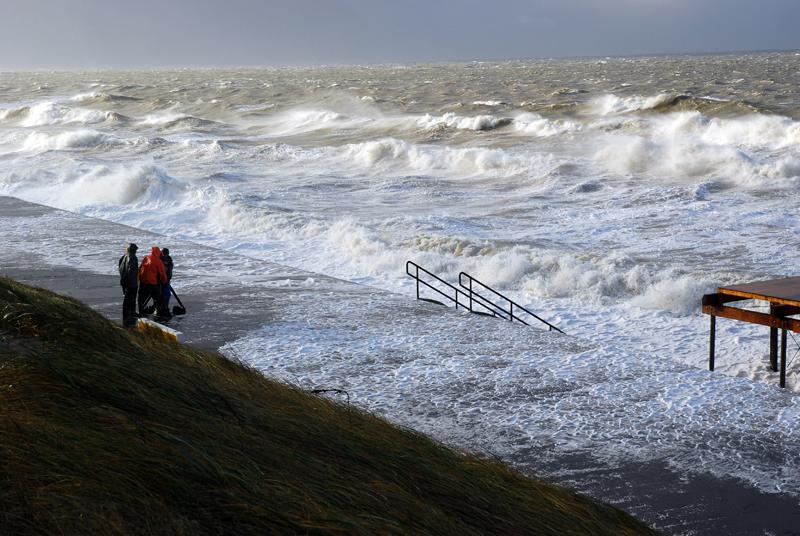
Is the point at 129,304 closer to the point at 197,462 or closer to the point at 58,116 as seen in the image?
the point at 197,462

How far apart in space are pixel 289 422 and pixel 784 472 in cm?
496

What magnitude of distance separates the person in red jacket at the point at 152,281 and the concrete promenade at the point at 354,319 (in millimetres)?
412

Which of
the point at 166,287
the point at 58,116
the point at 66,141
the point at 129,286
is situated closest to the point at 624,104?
the point at 66,141

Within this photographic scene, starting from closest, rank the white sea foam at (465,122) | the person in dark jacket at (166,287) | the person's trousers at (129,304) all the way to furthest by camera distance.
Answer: the person's trousers at (129,304) → the person in dark jacket at (166,287) → the white sea foam at (465,122)

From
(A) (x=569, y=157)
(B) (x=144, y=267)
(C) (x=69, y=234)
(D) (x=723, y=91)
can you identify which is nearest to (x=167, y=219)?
(C) (x=69, y=234)

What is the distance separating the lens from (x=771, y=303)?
12.7 meters

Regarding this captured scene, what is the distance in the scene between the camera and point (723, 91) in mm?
73688

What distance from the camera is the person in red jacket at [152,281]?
45.2ft

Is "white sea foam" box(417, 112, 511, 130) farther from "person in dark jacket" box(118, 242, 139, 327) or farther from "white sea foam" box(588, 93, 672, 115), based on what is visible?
"person in dark jacket" box(118, 242, 139, 327)

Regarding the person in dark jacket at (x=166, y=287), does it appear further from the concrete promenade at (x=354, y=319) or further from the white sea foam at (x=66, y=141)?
the white sea foam at (x=66, y=141)

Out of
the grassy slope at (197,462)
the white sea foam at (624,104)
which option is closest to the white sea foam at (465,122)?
the white sea foam at (624,104)

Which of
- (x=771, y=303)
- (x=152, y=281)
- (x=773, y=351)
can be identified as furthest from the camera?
(x=152, y=281)

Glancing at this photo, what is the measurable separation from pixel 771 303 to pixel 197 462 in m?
9.92

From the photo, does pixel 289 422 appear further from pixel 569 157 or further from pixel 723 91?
pixel 723 91
